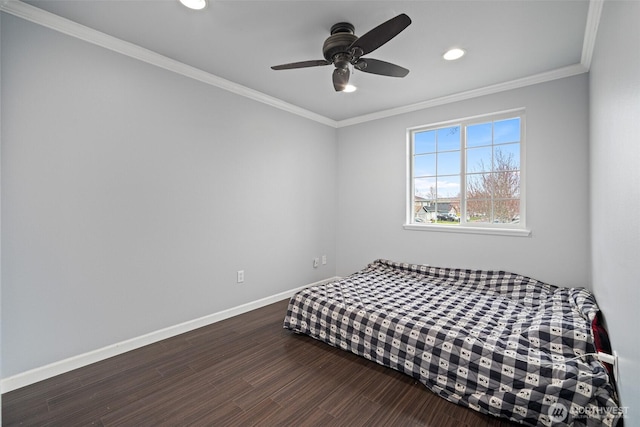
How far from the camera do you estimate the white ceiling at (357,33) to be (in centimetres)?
195

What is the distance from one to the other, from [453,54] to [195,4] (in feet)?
6.82

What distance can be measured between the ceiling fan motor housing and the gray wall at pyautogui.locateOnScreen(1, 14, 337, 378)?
4.91 feet

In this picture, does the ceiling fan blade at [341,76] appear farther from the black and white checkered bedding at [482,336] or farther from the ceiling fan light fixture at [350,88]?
the black and white checkered bedding at [482,336]

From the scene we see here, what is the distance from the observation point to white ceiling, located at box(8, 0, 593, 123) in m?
1.95

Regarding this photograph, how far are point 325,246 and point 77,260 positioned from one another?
298 centimetres

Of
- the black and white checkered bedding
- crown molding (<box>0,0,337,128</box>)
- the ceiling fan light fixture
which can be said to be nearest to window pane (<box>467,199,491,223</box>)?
the black and white checkered bedding

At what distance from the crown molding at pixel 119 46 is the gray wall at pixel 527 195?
5.44 ft

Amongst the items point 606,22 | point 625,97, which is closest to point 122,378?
point 625,97

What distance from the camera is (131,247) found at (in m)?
2.46

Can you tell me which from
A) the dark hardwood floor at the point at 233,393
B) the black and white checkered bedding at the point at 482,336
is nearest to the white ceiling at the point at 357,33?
the black and white checkered bedding at the point at 482,336

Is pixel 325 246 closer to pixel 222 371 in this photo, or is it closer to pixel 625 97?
pixel 222 371

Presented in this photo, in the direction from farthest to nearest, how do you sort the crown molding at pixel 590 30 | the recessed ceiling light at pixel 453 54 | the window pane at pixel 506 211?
the window pane at pixel 506 211, the recessed ceiling light at pixel 453 54, the crown molding at pixel 590 30

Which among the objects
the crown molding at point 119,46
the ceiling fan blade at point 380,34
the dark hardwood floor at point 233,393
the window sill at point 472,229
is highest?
the crown molding at point 119,46

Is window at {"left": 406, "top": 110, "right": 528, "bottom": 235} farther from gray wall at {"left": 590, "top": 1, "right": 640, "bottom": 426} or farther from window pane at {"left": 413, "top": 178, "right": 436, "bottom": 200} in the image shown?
gray wall at {"left": 590, "top": 1, "right": 640, "bottom": 426}
